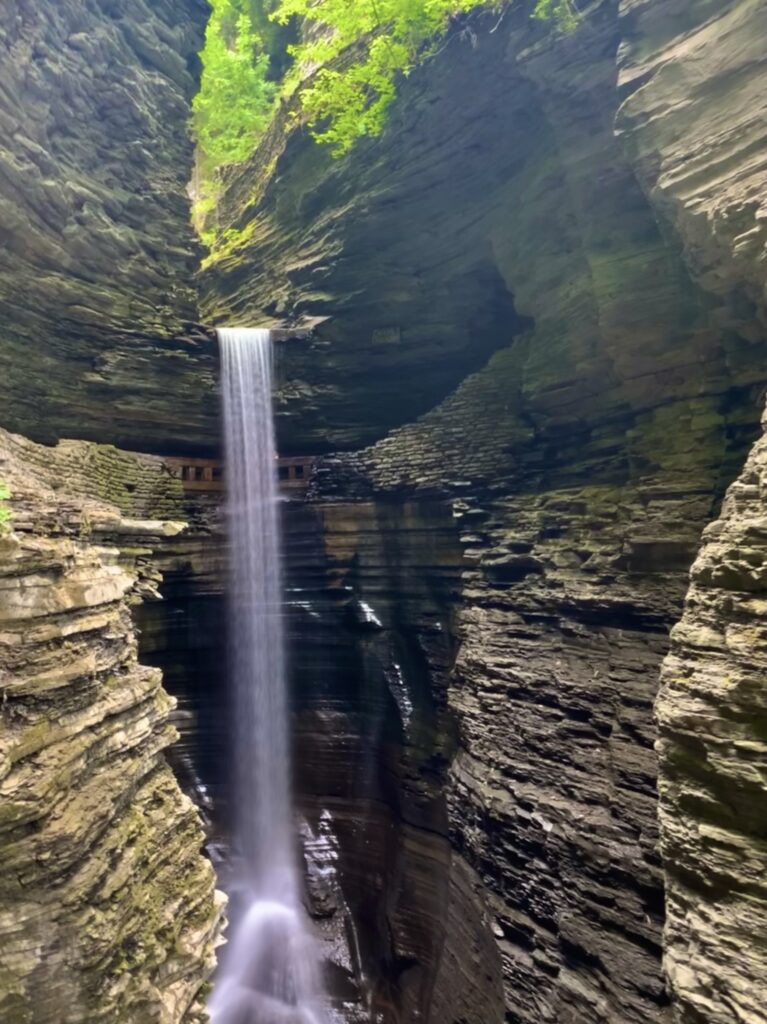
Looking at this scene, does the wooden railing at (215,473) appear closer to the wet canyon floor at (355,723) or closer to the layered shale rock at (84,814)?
the wet canyon floor at (355,723)

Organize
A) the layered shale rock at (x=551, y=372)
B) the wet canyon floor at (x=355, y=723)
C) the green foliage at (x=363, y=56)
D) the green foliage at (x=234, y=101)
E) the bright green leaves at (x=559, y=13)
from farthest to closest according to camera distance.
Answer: the green foliage at (x=234, y=101), the green foliage at (x=363, y=56), the wet canyon floor at (x=355, y=723), the bright green leaves at (x=559, y=13), the layered shale rock at (x=551, y=372)

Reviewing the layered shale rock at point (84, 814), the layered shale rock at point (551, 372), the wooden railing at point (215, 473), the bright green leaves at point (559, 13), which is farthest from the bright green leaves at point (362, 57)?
the layered shale rock at point (84, 814)

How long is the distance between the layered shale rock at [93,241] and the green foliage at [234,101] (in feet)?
4.24

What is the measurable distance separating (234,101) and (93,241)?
7.29 metres

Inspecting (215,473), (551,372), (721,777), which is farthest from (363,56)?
(721,777)

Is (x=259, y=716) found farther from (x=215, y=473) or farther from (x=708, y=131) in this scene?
(x=708, y=131)

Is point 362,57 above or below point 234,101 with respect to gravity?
below

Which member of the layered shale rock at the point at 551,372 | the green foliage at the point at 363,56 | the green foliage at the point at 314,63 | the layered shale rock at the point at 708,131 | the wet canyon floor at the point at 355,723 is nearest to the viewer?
the layered shale rock at the point at 708,131

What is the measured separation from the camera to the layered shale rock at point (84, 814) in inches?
155

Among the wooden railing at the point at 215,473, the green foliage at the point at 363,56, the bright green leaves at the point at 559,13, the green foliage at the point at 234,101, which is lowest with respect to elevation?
the wooden railing at the point at 215,473

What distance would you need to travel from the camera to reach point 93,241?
11.8 m

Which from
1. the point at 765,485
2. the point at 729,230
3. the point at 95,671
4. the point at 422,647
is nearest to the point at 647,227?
the point at 729,230

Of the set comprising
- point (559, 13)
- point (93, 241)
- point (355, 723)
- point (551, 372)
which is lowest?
point (355, 723)

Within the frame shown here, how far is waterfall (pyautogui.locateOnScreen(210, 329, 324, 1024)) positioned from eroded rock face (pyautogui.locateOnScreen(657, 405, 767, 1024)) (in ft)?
29.4
